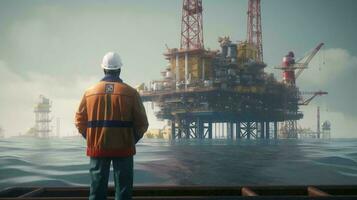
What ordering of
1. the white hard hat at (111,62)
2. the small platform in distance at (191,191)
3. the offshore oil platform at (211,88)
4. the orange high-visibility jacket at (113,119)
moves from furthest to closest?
1. the offshore oil platform at (211,88)
2. the small platform in distance at (191,191)
3. the white hard hat at (111,62)
4. the orange high-visibility jacket at (113,119)

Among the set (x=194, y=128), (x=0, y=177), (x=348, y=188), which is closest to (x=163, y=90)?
(x=194, y=128)

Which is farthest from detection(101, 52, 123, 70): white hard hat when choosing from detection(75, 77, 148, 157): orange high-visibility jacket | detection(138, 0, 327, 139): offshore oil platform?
detection(138, 0, 327, 139): offshore oil platform

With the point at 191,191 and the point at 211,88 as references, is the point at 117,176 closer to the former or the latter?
the point at 191,191

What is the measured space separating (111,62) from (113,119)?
2.31 ft

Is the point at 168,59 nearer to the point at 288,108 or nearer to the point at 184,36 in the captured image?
the point at 184,36

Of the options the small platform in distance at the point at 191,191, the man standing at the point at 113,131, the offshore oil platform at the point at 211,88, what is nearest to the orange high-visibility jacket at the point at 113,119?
the man standing at the point at 113,131

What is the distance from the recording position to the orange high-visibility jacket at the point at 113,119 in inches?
162

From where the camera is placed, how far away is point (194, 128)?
88688mm

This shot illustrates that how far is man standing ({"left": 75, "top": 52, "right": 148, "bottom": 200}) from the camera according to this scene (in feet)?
13.5

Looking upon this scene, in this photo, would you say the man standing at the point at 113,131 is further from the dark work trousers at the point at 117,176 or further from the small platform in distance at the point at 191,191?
the small platform in distance at the point at 191,191

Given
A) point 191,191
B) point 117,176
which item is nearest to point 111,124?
point 117,176

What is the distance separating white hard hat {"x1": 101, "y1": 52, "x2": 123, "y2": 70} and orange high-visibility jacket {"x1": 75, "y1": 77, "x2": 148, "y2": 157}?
9.3 inches

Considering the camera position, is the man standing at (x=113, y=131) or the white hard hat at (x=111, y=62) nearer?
the man standing at (x=113, y=131)

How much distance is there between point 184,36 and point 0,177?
241 feet
